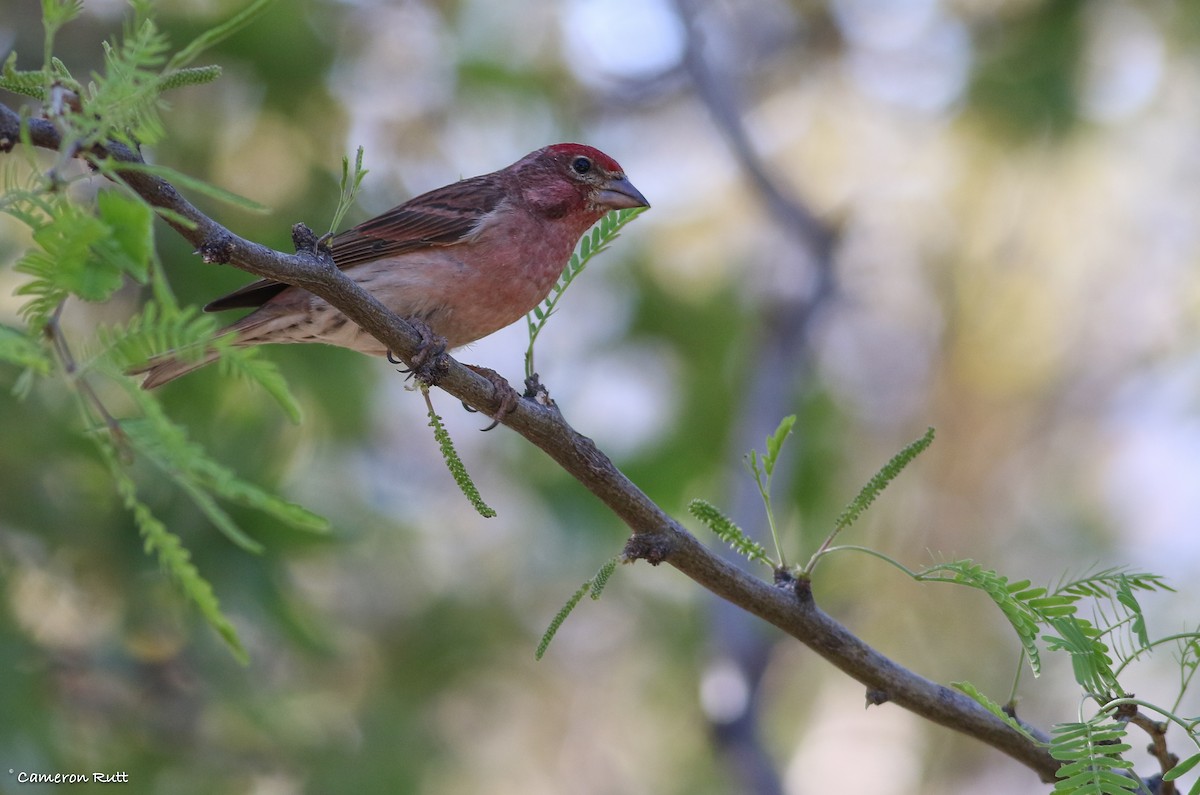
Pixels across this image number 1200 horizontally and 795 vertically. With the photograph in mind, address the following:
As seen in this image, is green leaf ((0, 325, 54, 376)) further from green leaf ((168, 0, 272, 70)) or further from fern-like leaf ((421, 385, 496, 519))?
fern-like leaf ((421, 385, 496, 519))

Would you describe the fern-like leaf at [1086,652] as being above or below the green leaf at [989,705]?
above

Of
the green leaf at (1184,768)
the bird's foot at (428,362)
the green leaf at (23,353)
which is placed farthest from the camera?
the bird's foot at (428,362)

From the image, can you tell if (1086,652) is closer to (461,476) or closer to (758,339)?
(461,476)

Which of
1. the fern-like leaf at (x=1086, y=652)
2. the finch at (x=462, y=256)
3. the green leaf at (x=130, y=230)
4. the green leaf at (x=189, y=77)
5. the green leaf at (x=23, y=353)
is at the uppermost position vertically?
the finch at (x=462, y=256)

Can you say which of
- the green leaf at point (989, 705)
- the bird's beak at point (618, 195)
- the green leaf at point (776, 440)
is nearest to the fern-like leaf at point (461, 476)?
the green leaf at point (776, 440)

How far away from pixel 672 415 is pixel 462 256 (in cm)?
366

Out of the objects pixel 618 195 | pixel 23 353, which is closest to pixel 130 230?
pixel 23 353

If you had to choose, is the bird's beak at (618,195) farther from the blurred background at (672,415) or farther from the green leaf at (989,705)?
the green leaf at (989,705)

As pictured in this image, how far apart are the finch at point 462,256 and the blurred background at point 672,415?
577mm

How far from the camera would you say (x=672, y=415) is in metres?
8.87

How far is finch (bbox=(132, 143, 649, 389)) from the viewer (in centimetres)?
504

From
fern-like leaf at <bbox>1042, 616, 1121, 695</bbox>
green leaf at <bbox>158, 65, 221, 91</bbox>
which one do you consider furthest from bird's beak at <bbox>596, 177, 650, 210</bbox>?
fern-like leaf at <bbox>1042, 616, 1121, 695</bbox>

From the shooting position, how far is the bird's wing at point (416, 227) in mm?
5590

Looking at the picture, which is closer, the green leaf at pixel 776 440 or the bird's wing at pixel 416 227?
the green leaf at pixel 776 440
